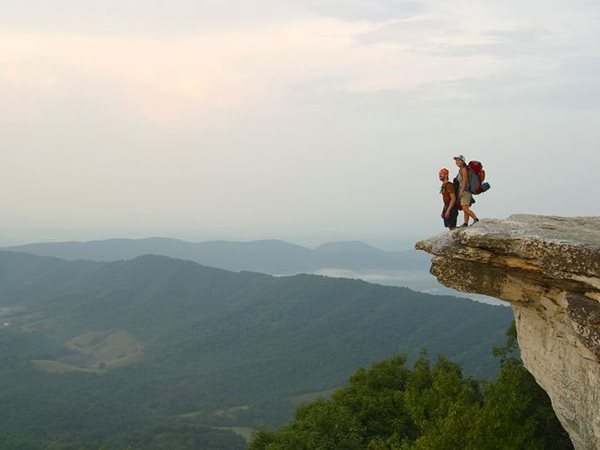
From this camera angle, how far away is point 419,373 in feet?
118

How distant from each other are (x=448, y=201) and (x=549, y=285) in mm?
4570

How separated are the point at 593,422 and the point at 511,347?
19216 mm

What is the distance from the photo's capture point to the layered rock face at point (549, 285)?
54.7 feet

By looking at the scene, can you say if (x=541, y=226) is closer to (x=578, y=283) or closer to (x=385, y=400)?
(x=578, y=283)

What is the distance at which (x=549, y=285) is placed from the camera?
1862 centimetres

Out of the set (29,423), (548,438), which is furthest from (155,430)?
(548,438)

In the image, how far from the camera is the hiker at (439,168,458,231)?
2105 cm

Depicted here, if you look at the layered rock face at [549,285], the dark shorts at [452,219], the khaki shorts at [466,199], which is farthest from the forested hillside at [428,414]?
the khaki shorts at [466,199]

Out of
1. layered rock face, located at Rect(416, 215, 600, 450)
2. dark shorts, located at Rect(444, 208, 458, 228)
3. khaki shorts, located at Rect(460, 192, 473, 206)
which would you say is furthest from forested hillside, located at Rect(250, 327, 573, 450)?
khaki shorts, located at Rect(460, 192, 473, 206)

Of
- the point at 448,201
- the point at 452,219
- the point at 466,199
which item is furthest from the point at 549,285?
the point at 448,201

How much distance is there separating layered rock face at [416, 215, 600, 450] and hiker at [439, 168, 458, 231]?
3.12ft

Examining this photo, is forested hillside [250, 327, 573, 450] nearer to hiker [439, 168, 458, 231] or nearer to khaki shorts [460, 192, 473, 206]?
hiker [439, 168, 458, 231]

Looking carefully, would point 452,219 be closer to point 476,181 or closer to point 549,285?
point 476,181

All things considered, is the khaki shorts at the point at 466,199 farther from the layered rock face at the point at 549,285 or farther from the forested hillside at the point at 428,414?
the forested hillside at the point at 428,414
